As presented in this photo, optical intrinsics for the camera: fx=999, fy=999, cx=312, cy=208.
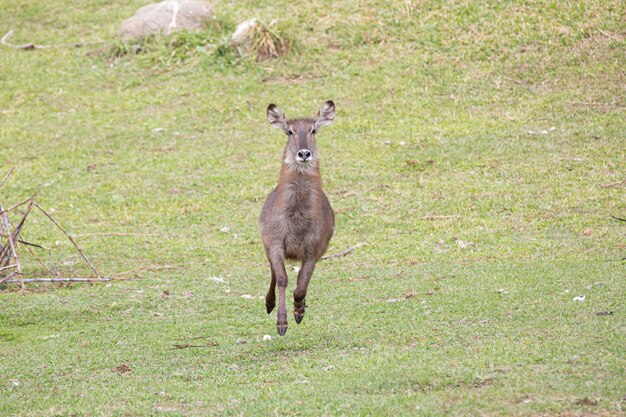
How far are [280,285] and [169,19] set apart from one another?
12.6 m

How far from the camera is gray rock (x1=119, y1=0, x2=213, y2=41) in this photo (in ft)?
62.6

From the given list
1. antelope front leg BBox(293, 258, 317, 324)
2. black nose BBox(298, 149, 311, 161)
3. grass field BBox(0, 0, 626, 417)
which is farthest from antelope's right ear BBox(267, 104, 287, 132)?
grass field BBox(0, 0, 626, 417)

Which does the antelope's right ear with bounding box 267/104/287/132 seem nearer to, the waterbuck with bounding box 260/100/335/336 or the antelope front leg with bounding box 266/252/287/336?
the waterbuck with bounding box 260/100/335/336

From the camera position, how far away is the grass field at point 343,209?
6.67 metres

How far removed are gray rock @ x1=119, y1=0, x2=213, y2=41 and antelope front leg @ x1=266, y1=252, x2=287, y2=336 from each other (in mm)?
11998

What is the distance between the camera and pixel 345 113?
16.3 metres

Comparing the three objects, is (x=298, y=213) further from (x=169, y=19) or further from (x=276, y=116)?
(x=169, y=19)

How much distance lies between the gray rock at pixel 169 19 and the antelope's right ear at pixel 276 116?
1094 centimetres

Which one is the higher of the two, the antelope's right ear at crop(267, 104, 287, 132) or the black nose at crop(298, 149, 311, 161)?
the antelope's right ear at crop(267, 104, 287, 132)

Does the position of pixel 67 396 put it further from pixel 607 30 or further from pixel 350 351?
pixel 607 30

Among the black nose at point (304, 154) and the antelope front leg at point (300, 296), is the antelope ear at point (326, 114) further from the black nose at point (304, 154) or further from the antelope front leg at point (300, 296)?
the antelope front leg at point (300, 296)

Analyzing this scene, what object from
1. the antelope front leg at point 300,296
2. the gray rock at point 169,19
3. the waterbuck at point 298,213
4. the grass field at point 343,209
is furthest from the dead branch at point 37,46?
the antelope front leg at point 300,296

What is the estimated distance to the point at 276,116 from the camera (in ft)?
27.9

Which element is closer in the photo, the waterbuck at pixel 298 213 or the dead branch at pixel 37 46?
the waterbuck at pixel 298 213
